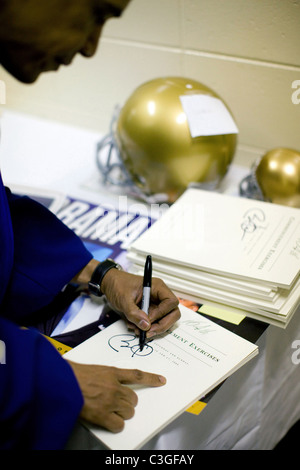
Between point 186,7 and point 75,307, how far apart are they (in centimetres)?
77

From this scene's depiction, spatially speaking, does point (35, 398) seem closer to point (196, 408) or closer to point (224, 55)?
point (196, 408)

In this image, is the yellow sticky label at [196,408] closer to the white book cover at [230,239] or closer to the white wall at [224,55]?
the white book cover at [230,239]

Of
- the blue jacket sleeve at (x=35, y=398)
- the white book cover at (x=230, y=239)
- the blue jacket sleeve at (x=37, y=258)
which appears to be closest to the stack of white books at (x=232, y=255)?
the white book cover at (x=230, y=239)

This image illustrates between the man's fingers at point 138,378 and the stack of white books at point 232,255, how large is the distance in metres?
0.19

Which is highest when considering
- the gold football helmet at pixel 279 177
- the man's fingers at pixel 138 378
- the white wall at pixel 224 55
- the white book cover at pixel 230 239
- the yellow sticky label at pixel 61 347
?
the white wall at pixel 224 55

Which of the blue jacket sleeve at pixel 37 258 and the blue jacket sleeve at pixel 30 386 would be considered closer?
the blue jacket sleeve at pixel 30 386

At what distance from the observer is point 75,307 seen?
2.35ft

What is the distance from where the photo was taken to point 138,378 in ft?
1.80

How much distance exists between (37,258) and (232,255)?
31 centimetres
